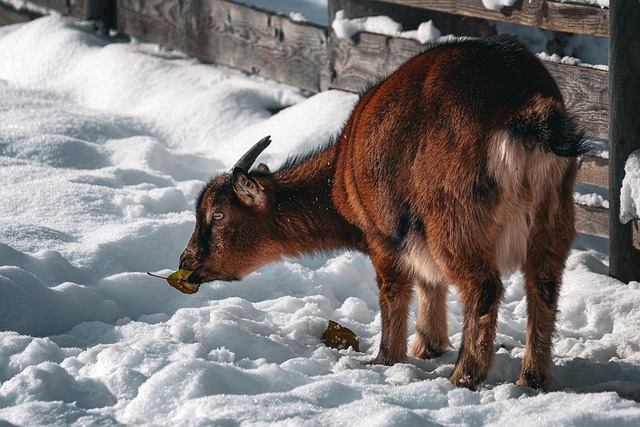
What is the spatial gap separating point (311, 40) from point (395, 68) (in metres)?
1.22

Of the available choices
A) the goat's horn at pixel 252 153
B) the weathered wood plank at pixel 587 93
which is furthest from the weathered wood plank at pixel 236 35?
the goat's horn at pixel 252 153

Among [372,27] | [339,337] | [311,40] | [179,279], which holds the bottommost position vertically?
[339,337]

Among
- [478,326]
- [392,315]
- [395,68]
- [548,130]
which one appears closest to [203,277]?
[392,315]

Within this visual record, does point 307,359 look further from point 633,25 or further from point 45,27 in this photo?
point 45,27

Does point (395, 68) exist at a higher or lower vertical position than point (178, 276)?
higher

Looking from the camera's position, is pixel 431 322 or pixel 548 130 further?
pixel 431 322

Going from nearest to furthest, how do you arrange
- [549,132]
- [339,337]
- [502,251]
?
[549,132] → [502,251] → [339,337]

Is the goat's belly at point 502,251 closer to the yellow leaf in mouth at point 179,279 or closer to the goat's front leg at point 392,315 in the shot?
the goat's front leg at point 392,315

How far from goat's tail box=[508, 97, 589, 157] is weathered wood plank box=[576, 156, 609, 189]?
2.34 metres

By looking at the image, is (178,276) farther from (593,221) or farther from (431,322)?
(593,221)

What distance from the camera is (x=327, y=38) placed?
942 cm

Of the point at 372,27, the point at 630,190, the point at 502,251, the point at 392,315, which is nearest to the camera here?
the point at 502,251

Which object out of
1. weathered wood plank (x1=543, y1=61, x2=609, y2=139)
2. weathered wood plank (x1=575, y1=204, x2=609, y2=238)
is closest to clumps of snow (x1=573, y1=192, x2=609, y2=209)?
weathered wood plank (x1=575, y1=204, x2=609, y2=238)

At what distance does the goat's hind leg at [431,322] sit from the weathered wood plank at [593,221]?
167 cm
